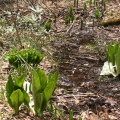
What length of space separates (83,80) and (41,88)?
93 centimetres

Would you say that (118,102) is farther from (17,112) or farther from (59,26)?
(59,26)

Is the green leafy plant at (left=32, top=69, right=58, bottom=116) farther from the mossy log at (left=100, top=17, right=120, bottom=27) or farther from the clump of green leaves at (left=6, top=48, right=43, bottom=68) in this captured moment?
the mossy log at (left=100, top=17, right=120, bottom=27)

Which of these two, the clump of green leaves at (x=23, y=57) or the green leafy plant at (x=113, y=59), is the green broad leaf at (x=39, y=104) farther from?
the green leafy plant at (x=113, y=59)

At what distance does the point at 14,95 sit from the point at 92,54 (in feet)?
6.52

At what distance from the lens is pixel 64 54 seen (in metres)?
3.87

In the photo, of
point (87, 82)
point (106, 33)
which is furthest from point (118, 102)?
point (106, 33)

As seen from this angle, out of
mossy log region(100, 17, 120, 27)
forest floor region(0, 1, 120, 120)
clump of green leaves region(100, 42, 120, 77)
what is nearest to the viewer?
forest floor region(0, 1, 120, 120)

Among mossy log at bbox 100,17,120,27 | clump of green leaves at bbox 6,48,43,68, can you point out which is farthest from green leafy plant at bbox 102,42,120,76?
mossy log at bbox 100,17,120,27

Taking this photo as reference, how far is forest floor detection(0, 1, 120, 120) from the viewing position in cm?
233

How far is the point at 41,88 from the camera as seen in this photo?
6.82 ft

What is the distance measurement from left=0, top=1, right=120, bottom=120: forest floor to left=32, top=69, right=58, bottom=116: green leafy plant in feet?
0.36

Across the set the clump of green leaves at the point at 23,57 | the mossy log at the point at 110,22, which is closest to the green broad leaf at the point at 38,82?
the clump of green leaves at the point at 23,57

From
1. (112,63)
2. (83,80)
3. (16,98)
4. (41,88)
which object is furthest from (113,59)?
(16,98)

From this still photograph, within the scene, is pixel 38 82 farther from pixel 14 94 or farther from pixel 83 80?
pixel 83 80
